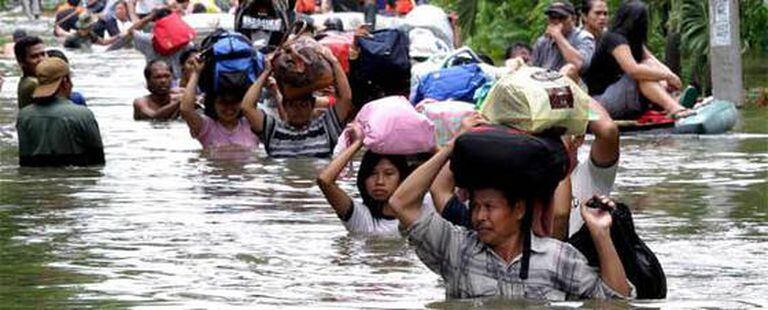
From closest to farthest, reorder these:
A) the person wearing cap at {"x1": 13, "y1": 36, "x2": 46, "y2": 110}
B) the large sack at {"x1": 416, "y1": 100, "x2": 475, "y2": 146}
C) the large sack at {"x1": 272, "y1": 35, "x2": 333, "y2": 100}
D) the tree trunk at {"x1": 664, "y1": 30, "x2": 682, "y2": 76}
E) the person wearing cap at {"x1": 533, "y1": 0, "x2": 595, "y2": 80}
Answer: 1. the large sack at {"x1": 416, "y1": 100, "x2": 475, "y2": 146}
2. the large sack at {"x1": 272, "y1": 35, "x2": 333, "y2": 100}
3. the person wearing cap at {"x1": 13, "y1": 36, "x2": 46, "y2": 110}
4. the person wearing cap at {"x1": 533, "y1": 0, "x2": 595, "y2": 80}
5. the tree trunk at {"x1": 664, "y1": 30, "x2": 682, "y2": 76}

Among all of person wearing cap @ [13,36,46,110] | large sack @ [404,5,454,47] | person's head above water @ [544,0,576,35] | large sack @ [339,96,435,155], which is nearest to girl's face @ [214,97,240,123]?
person wearing cap @ [13,36,46,110]

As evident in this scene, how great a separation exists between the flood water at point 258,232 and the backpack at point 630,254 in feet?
0.25

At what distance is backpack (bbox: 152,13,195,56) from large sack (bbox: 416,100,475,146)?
10.9 metres

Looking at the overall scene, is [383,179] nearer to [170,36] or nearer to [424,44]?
[424,44]

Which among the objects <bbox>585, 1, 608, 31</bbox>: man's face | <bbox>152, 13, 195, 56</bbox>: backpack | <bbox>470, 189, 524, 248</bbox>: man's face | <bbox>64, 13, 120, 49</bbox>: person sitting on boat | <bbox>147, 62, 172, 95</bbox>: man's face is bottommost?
<bbox>64, 13, 120, 49</bbox>: person sitting on boat

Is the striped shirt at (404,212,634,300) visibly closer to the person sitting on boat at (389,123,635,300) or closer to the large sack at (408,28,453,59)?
the person sitting on boat at (389,123,635,300)

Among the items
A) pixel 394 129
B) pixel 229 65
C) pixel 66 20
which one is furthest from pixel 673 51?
pixel 66 20

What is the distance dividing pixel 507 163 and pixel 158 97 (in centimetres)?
1376

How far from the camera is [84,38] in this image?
3894cm

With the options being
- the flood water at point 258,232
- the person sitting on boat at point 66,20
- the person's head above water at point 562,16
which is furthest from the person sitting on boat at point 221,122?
the person sitting on boat at point 66,20

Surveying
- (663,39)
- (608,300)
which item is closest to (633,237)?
(608,300)

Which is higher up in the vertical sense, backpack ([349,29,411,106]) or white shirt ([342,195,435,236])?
backpack ([349,29,411,106])

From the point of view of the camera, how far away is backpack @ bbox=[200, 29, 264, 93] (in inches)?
670

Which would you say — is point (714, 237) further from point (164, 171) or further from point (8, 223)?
point (164, 171)
